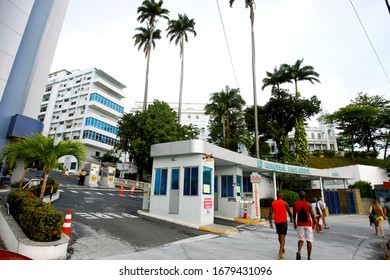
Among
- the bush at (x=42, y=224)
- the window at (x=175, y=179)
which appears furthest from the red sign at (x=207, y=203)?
the bush at (x=42, y=224)

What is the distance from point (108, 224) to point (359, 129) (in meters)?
50.0

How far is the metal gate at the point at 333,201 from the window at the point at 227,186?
502 inches

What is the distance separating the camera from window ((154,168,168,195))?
1213 centimetres

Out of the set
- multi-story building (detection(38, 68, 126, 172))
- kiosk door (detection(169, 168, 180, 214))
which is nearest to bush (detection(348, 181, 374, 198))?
kiosk door (detection(169, 168, 180, 214))

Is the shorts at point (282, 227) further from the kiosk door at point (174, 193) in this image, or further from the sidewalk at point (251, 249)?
the kiosk door at point (174, 193)

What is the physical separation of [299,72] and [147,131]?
2471 centimetres

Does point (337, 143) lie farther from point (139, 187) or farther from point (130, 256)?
point (130, 256)

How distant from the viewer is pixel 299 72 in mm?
33781

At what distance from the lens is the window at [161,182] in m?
12.1

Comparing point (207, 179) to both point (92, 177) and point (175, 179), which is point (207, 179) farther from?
point (92, 177)

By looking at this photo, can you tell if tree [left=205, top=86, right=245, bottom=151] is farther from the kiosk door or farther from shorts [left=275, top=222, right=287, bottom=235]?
shorts [left=275, top=222, right=287, bottom=235]

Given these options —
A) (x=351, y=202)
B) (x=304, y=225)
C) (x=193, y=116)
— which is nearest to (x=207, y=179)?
(x=304, y=225)

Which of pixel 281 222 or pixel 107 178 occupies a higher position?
pixel 107 178
